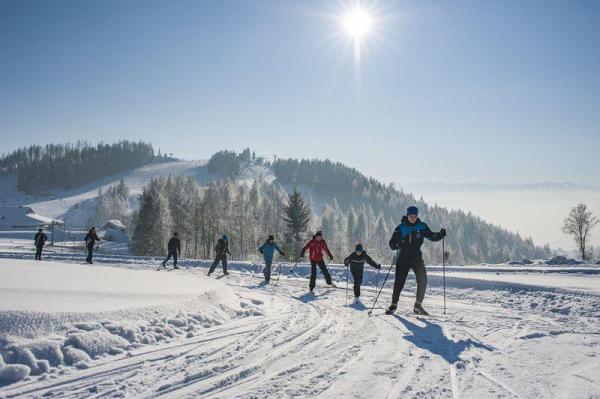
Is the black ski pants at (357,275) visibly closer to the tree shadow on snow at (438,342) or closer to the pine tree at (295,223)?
the tree shadow on snow at (438,342)

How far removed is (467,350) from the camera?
589cm

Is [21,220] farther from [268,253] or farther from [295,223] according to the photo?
[268,253]

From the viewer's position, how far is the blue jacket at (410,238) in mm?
9312

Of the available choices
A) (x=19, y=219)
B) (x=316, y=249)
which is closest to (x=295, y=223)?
(x=316, y=249)

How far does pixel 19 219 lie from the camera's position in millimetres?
120688

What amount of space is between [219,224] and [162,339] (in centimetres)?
5941

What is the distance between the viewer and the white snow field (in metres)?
4.34

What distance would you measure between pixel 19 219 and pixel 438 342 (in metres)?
143

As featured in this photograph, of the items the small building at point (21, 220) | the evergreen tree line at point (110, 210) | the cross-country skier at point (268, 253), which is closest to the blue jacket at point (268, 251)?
the cross-country skier at point (268, 253)

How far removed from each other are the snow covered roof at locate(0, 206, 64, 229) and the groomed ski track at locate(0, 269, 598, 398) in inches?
5032

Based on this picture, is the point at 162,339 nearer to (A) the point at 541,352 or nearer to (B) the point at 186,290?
(B) the point at 186,290

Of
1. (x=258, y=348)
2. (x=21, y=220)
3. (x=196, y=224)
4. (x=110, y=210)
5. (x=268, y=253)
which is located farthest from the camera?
(x=110, y=210)

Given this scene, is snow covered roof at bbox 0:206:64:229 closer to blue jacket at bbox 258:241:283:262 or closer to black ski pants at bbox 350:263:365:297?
blue jacket at bbox 258:241:283:262

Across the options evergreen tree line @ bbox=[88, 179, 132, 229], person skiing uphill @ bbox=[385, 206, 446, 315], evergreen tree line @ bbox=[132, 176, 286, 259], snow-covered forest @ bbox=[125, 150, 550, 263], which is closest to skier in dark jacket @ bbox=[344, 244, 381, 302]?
person skiing uphill @ bbox=[385, 206, 446, 315]
